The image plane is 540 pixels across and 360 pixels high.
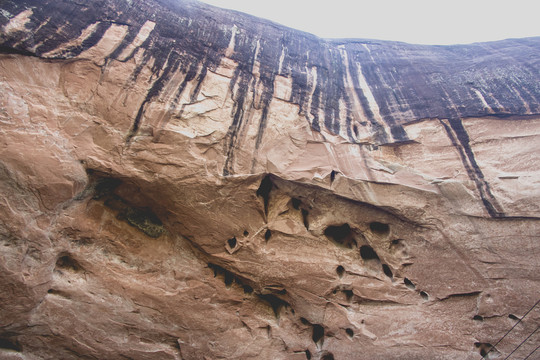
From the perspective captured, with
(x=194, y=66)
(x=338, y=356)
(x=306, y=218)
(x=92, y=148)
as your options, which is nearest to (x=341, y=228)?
(x=306, y=218)

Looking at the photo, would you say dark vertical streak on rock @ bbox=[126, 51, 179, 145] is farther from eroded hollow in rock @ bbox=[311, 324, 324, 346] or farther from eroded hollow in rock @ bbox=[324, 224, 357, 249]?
eroded hollow in rock @ bbox=[311, 324, 324, 346]

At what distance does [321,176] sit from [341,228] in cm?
153

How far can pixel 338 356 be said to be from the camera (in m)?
5.16

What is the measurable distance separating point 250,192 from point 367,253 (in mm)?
2614

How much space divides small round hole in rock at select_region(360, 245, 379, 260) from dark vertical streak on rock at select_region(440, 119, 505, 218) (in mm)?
1899

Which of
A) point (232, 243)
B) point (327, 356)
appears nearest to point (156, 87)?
point (232, 243)

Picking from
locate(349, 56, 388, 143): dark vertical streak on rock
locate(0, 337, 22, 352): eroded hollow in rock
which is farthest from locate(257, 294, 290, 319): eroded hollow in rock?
locate(0, 337, 22, 352): eroded hollow in rock

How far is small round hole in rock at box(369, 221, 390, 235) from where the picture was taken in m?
4.79

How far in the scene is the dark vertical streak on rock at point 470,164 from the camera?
400 centimetres

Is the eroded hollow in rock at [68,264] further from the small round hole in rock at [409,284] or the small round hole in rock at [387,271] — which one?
the small round hole in rock at [409,284]

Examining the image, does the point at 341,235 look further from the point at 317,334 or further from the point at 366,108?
the point at 366,108

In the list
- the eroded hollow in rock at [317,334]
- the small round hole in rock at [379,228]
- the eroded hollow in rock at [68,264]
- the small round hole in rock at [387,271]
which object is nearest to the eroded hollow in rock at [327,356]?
the eroded hollow in rock at [317,334]

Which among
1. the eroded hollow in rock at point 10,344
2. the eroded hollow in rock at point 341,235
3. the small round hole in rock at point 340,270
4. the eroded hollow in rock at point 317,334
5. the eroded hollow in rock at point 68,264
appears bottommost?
the eroded hollow in rock at point 10,344

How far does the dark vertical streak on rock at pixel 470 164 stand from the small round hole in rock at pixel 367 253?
190cm
